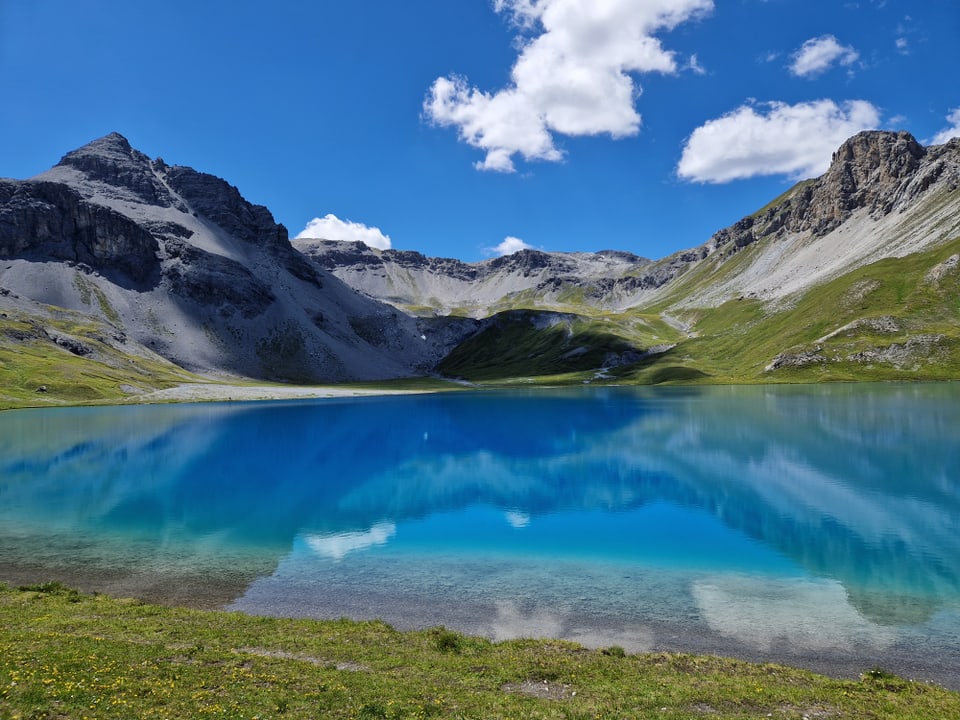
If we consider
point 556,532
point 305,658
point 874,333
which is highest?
point 874,333

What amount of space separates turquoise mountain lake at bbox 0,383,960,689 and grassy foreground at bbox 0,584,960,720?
3.01 metres

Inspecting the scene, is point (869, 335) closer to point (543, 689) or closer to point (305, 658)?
point (543, 689)

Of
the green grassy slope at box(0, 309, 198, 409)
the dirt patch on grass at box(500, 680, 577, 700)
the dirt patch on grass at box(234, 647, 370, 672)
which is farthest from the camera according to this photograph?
the green grassy slope at box(0, 309, 198, 409)

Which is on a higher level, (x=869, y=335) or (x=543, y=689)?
(x=869, y=335)

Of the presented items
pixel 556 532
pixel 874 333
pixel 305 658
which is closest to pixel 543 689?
pixel 305 658

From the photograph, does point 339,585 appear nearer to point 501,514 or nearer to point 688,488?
point 501,514

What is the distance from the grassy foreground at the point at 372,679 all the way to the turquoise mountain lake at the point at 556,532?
9.87ft

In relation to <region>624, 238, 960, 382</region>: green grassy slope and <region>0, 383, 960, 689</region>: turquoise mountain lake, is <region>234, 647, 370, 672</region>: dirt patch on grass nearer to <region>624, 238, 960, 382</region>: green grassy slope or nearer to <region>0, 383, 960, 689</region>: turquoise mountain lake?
<region>0, 383, 960, 689</region>: turquoise mountain lake

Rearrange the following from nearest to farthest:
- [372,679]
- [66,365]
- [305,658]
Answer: [372,679], [305,658], [66,365]

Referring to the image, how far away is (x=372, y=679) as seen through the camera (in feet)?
46.9

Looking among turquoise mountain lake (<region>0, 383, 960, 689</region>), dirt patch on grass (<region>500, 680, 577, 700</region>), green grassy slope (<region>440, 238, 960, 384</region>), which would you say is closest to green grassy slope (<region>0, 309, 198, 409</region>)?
turquoise mountain lake (<region>0, 383, 960, 689</region>)

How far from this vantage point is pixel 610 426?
270 feet

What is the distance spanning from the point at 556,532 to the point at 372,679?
20.7 m

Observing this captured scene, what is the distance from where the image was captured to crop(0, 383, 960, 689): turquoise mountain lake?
2095cm
